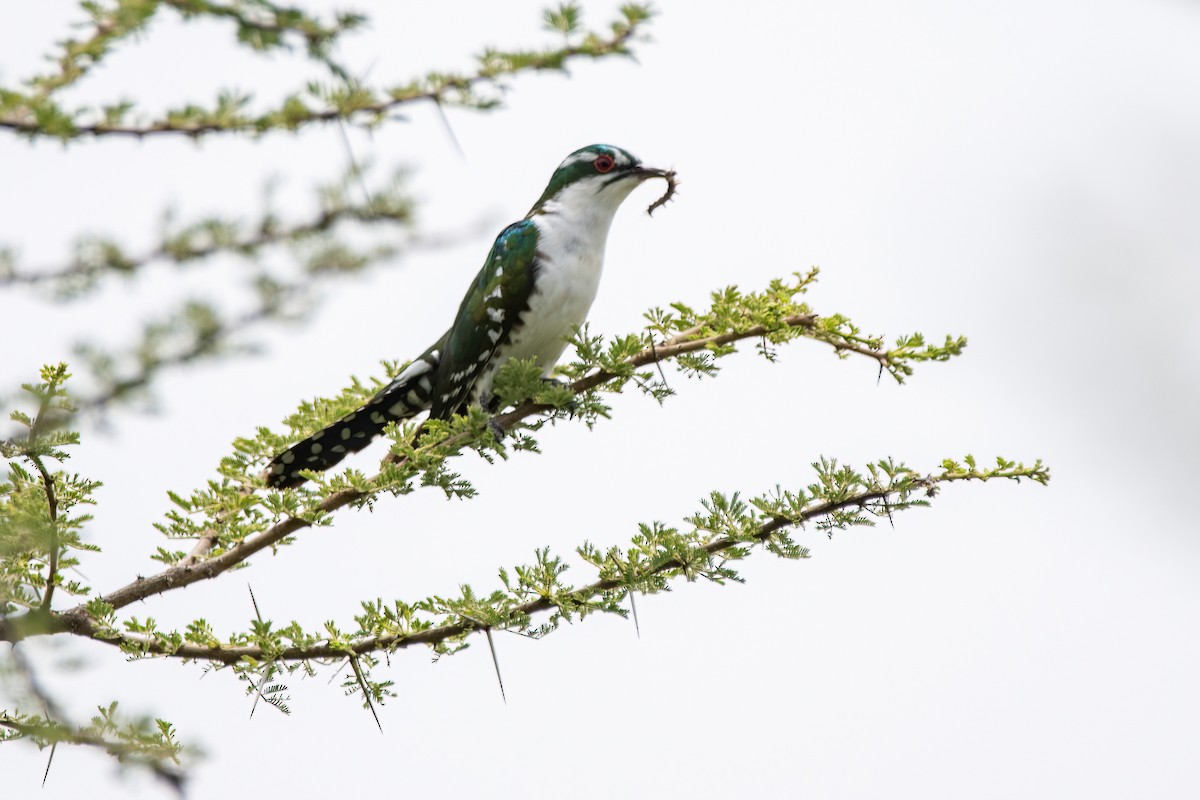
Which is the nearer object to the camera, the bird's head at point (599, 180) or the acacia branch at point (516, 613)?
the acacia branch at point (516, 613)

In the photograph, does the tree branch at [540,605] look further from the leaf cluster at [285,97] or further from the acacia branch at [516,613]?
the leaf cluster at [285,97]

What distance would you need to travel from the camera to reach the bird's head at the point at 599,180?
6215mm

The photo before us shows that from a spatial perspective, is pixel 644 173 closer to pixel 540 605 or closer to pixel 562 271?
pixel 562 271

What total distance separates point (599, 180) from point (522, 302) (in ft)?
2.95

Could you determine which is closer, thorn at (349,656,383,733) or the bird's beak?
thorn at (349,656,383,733)

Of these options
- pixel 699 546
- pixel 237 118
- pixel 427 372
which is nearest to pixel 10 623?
pixel 237 118

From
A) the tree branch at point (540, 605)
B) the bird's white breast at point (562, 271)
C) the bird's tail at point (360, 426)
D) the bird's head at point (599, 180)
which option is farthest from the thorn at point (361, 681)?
the bird's head at point (599, 180)

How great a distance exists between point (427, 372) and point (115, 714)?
2959 millimetres

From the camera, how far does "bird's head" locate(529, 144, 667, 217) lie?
6215 mm

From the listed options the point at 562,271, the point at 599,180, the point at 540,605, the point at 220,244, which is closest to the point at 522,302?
the point at 562,271

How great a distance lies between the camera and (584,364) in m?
4.36

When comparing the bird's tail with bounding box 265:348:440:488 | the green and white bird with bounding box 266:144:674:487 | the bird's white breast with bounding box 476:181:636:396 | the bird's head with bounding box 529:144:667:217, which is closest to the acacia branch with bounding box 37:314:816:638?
the bird's tail with bounding box 265:348:440:488

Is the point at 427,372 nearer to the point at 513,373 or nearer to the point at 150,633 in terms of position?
the point at 513,373

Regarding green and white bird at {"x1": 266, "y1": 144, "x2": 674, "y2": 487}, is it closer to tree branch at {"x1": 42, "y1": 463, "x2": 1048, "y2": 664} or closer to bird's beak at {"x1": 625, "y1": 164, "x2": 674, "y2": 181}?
bird's beak at {"x1": 625, "y1": 164, "x2": 674, "y2": 181}
